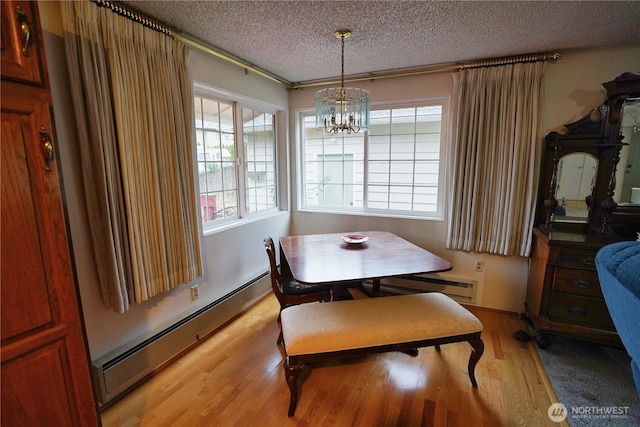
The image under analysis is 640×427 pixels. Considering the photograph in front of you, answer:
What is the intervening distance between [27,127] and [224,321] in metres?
2.05

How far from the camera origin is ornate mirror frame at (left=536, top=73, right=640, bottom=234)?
213cm

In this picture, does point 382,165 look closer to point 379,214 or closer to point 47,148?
point 379,214

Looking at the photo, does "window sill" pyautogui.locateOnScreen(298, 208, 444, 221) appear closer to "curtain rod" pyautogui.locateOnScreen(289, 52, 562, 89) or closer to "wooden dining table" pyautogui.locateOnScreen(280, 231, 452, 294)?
"wooden dining table" pyautogui.locateOnScreen(280, 231, 452, 294)

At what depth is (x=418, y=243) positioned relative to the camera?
301cm

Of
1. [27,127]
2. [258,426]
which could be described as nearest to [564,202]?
[258,426]

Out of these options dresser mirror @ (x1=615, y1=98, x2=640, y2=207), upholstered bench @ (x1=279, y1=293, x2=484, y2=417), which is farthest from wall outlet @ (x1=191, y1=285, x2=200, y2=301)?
dresser mirror @ (x1=615, y1=98, x2=640, y2=207)

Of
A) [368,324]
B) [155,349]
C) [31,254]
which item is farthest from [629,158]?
[155,349]

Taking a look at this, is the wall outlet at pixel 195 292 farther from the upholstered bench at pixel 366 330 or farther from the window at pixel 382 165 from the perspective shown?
the window at pixel 382 165

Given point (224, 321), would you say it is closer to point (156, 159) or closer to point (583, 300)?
point (156, 159)

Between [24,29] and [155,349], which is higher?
[24,29]

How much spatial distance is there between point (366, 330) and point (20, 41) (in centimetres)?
179

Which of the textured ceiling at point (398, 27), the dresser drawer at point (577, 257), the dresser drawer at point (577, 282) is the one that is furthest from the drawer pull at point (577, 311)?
the textured ceiling at point (398, 27)

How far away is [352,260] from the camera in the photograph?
2.07 metres

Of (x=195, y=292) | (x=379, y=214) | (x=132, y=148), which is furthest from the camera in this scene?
(x=379, y=214)
